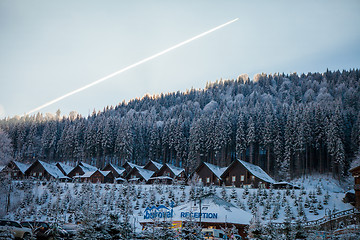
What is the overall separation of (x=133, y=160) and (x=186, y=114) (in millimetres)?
44168

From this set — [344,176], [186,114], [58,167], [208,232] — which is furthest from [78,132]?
[208,232]

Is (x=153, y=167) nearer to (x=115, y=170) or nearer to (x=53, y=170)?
(x=115, y=170)

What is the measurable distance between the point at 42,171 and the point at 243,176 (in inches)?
2064

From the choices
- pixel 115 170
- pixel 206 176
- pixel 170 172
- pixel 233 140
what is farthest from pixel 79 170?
pixel 233 140

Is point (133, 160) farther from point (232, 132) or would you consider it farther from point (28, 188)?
point (28, 188)

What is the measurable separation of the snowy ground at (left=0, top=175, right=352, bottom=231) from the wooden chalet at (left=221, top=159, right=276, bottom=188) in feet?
29.2

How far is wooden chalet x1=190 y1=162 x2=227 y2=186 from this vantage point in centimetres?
7175

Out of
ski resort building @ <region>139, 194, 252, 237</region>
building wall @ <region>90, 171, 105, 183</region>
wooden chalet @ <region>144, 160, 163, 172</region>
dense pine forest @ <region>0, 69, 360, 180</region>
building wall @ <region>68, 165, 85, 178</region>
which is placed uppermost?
dense pine forest @ <region>0, 69, 360, 180</region>

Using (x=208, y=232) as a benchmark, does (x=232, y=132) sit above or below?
above

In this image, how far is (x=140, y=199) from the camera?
57438 mm

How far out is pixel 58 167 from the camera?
92.9 metres

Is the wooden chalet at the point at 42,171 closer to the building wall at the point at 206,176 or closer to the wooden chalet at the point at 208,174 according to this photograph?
the wooden chalet at the point at 208,174

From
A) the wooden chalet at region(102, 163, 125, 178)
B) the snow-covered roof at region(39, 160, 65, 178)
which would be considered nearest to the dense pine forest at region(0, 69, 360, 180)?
the wooden chalet at region(102, 163, 125, 178)

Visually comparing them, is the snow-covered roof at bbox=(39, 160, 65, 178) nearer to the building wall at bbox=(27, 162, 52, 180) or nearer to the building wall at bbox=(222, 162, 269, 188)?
the building wall at bbox=(27, 162, 52, 180)
